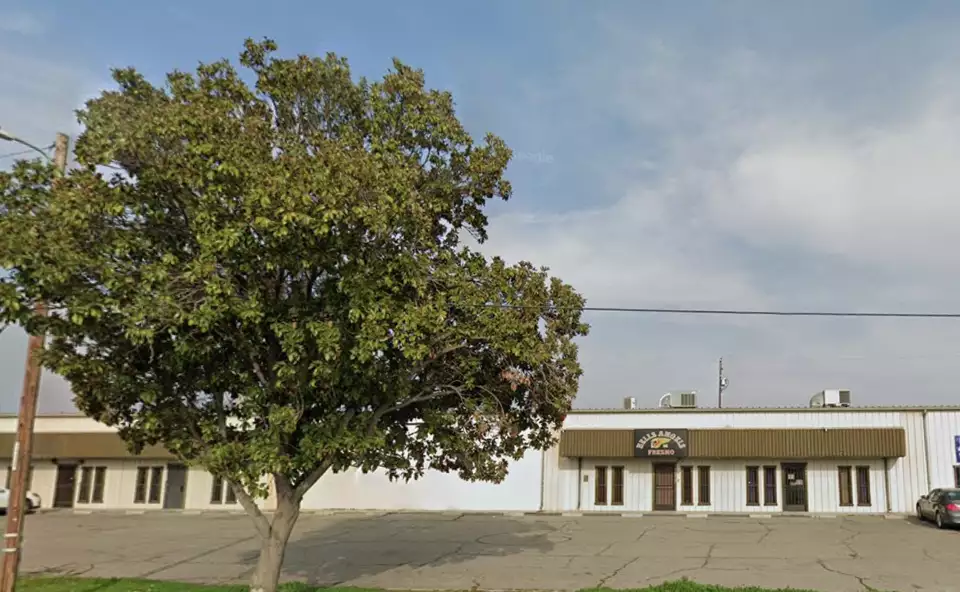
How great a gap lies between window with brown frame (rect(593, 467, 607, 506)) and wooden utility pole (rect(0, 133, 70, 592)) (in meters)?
25.3

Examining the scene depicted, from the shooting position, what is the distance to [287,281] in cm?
1289

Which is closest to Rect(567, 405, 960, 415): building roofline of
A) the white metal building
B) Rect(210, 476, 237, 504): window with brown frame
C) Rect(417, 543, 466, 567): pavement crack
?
the white metal building

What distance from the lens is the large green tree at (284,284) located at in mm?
10727

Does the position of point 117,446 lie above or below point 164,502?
above

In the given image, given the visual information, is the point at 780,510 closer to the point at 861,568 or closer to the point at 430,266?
the point at 861,568

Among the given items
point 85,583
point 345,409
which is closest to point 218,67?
point 345,409

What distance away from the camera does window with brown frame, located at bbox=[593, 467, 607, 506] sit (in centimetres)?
3475

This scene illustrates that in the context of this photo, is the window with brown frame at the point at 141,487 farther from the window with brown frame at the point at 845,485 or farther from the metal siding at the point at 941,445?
the metal siding at the point at 941,445

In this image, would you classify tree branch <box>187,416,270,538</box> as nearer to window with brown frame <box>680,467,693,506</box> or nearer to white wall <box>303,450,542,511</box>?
Result: white wall <box>303,450,542,511</box>

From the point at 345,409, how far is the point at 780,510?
25.3 m

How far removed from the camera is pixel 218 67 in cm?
1262

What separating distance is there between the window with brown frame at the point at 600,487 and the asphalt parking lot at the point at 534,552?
355cm

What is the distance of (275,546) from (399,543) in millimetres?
11827

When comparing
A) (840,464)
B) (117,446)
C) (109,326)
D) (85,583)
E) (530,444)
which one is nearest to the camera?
(109,326)
